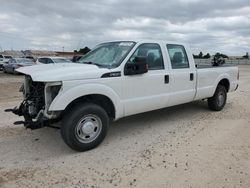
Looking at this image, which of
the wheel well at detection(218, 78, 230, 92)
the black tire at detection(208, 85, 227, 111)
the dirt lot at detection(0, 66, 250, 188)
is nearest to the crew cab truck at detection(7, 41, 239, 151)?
the dirt lot at detection(0, 66, 250, 188)

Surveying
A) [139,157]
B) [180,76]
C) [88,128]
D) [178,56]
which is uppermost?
[178,56]

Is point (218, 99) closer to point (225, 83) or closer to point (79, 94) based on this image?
point (225, 83)

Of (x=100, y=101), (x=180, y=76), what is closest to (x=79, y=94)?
(x=100, y=101)

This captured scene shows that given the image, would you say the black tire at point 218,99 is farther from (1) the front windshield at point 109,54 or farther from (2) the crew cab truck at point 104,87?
(1) the front windshield at point 109,54

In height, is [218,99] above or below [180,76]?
below

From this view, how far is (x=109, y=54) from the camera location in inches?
231

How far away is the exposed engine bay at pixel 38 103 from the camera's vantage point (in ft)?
15.3

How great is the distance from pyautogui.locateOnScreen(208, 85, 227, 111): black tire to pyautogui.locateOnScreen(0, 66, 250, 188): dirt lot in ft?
3.71

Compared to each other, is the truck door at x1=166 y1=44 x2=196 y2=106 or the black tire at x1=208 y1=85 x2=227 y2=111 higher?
the truck door at x1=166 y1=44 x2=196 y2=106

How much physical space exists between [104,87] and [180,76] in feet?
7.38

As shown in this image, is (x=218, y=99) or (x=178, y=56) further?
(x=218, y=99)

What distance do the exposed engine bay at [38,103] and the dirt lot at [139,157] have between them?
1.84 ft

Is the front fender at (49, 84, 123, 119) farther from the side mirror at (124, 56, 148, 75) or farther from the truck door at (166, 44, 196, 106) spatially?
the truck door at (166, 44, 196, 106)

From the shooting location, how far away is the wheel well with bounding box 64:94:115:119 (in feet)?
16.3
